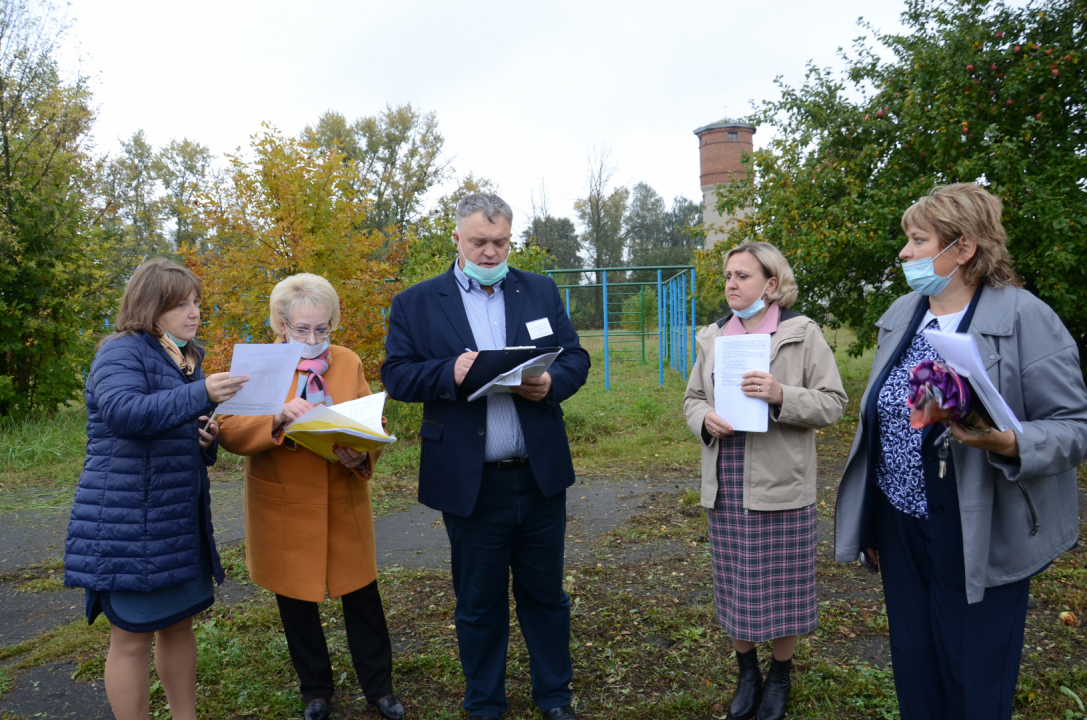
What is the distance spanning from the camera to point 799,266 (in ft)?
30.2

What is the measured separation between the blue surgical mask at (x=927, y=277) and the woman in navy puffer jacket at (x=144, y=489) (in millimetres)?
2197

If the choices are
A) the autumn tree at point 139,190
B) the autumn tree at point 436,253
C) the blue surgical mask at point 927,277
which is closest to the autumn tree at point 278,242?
the autumn tree at point 436,253

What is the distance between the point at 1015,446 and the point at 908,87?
8285mm

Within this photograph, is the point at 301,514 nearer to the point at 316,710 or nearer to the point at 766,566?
the point at 316,710

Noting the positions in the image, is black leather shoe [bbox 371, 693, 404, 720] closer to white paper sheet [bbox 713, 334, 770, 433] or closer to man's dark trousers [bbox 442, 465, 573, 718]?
man's dark trousers [bbox 442, 465, 573, 718]

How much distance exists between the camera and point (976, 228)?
2.16m

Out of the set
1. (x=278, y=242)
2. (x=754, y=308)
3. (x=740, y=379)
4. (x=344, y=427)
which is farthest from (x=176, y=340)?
(x=278, y=242)

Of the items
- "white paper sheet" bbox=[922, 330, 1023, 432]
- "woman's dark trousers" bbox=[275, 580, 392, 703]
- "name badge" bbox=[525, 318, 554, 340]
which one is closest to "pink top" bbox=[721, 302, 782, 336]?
"name badge" bbox=[525, 318, 554, 340]

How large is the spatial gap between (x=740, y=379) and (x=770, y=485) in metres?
0.44

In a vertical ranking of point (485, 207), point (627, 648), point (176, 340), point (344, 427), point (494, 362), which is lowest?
point (627, 648)

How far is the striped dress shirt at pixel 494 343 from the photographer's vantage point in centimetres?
286

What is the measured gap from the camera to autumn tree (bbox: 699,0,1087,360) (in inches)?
288

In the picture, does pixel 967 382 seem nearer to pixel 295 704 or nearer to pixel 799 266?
pixel 295 704

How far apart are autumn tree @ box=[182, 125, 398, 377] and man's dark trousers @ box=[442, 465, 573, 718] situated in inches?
182
